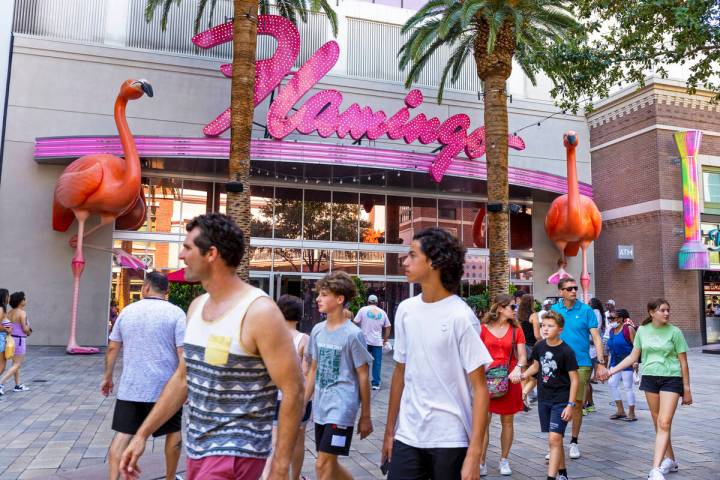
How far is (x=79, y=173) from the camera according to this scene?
15461 millimetres

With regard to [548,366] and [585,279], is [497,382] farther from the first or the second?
[585,279]

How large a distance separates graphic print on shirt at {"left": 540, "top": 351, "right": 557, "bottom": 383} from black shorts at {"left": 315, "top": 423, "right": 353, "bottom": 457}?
2.22 meters

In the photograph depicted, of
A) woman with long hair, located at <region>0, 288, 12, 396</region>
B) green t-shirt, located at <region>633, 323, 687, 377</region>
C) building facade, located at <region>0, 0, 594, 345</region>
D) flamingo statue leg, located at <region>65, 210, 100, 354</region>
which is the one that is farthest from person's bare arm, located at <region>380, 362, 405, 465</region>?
flamingo statue leg, located at <region>65, 210, 100, 354</region>

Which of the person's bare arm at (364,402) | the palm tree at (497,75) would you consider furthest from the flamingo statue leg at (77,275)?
the person's bare arm at (364,402)

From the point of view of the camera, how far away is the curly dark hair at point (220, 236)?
2.45m

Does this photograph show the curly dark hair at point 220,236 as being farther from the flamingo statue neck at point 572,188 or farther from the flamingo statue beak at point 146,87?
the flamingo statue neck at point 572,188

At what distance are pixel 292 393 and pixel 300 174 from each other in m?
17.3

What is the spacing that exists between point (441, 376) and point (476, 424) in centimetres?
30

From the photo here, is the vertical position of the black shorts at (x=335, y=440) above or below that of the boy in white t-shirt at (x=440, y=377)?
below

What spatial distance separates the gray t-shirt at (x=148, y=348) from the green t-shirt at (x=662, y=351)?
14.9 ft

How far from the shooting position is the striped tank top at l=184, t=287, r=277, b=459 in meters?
2.37

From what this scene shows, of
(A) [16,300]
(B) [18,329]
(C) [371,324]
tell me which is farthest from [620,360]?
(A) [16,300]

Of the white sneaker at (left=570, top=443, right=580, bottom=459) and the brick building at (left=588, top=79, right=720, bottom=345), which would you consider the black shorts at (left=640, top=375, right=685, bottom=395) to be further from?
the brick building at (left=588, top=79, right=720, bottom=345)

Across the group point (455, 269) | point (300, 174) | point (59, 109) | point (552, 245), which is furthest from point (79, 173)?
point (552, 245)
